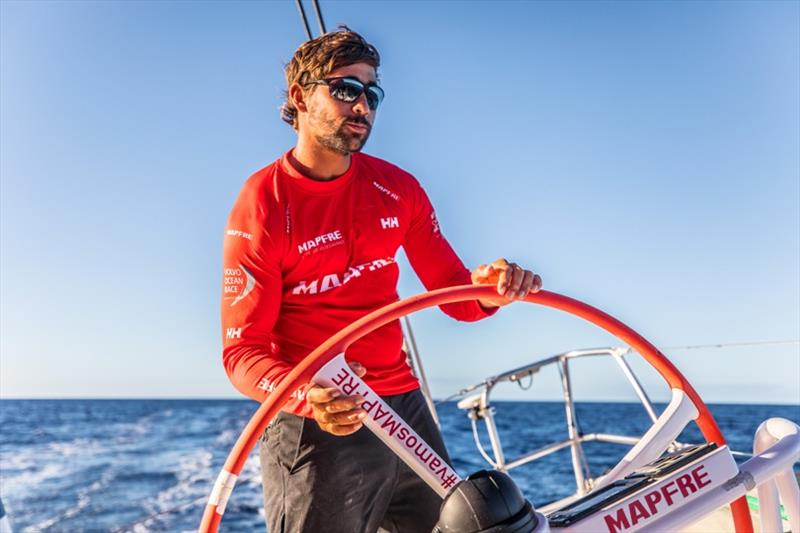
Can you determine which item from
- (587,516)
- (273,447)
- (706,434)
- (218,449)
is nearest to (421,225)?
(273,447)

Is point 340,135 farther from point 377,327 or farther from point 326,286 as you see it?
point 377,327

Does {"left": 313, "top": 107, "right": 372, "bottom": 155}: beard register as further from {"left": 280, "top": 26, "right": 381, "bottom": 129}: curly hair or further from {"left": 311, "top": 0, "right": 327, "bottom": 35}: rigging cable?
{"left": 311, "top": 0, "right": 327, "bottom": 35}: rigging cable

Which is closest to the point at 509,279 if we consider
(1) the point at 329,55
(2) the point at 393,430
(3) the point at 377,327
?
(3) the point at 377,327

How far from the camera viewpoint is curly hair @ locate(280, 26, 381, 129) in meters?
1.72

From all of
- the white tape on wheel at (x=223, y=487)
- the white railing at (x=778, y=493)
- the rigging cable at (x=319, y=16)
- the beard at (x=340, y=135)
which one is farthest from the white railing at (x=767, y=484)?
the rigging cable at (x=319, y=16)

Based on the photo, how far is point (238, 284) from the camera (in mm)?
1550

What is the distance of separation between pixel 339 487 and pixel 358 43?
1043 mm

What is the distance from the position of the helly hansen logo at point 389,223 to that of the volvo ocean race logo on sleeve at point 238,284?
38 cm

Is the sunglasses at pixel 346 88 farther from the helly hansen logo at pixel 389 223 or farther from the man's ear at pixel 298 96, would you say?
the helly hansen logo at pixel 389 223

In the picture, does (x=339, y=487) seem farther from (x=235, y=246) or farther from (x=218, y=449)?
(x=218, y=449)

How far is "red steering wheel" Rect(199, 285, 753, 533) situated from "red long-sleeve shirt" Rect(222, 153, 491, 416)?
23 cm

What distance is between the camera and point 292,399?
130 centimetres

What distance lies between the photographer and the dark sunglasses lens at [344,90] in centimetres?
168

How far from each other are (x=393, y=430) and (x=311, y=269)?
463 millimetres
